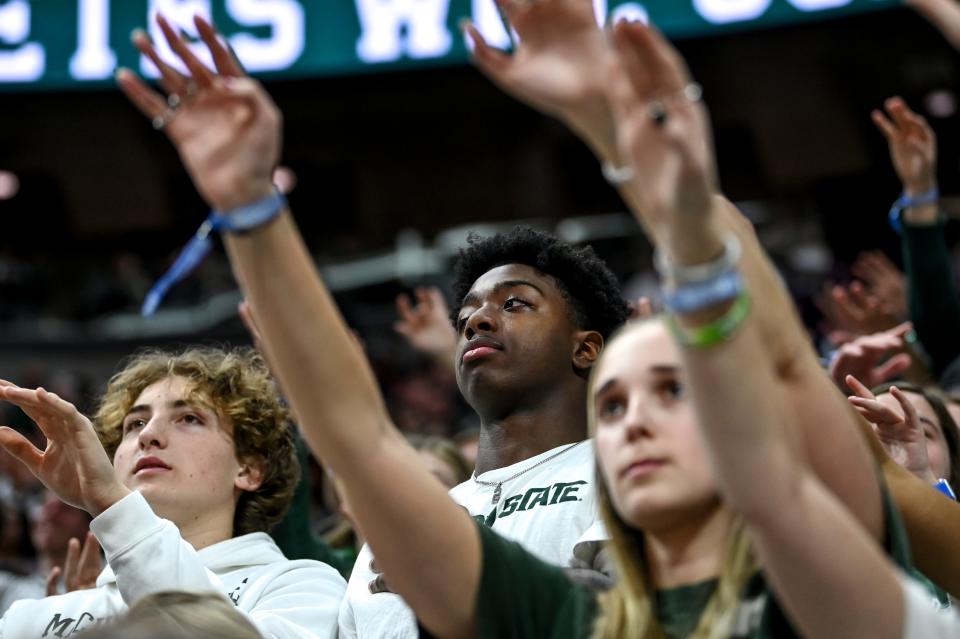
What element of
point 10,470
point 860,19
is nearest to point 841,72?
point 860,19

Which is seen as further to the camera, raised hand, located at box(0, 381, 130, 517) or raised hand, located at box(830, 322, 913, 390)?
raised hand, located at box(830, 322, 913, 390)

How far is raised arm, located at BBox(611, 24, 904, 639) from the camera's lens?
1436mm

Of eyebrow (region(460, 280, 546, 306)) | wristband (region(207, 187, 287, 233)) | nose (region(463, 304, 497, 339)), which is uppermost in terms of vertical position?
wristband (region(207, 187, 287, 233))

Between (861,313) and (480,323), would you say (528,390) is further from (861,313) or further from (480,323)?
(861,313)

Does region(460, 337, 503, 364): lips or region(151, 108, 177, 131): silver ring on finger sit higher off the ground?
region(151, 108, 177, 131): silver ring on finger

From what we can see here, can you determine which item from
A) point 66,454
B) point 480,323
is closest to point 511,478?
point 480,323

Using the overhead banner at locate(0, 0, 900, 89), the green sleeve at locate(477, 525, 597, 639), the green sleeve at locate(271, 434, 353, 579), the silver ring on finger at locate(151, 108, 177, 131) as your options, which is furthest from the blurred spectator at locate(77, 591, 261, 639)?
the overhead banner at locate(0, 0, 900, 89)

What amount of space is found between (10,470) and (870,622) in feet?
18.1

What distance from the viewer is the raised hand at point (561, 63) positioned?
169cm

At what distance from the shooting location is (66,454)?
8.32 ft

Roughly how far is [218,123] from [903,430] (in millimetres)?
1588

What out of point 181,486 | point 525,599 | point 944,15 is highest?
point 944,15

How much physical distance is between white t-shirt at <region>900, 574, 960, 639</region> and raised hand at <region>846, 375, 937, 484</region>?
40.9 inches

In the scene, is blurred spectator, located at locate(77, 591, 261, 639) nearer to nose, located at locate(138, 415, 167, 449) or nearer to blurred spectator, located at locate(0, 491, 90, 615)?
nose, located at locate(138, 415, 167, 449)
